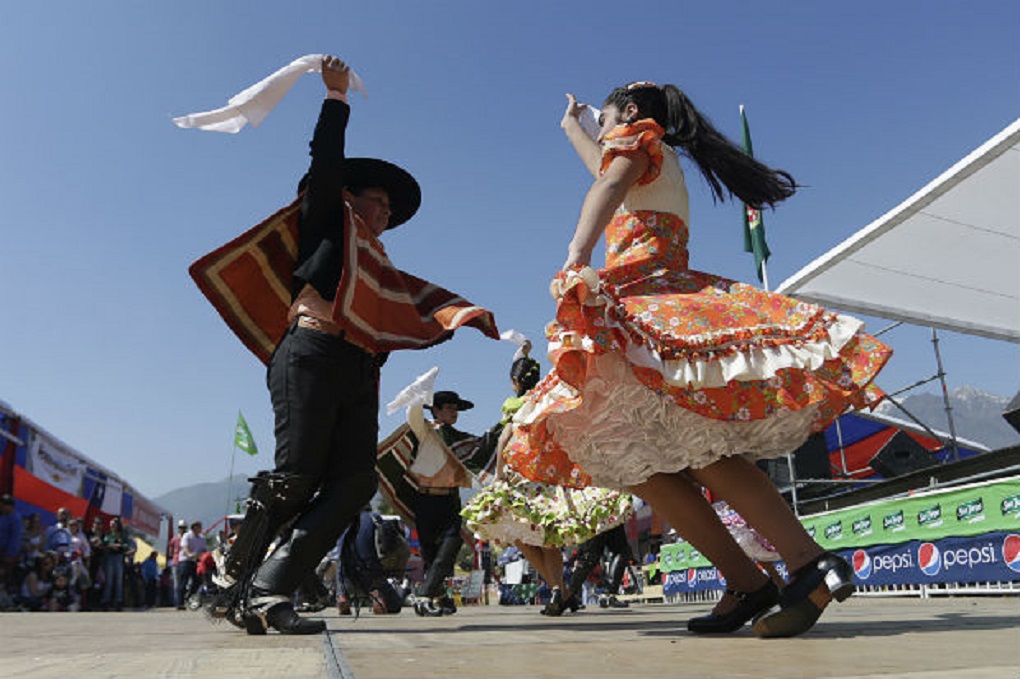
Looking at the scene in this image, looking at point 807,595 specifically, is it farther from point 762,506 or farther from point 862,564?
point 862,564

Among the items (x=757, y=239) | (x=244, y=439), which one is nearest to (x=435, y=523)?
(x=757, y=239)

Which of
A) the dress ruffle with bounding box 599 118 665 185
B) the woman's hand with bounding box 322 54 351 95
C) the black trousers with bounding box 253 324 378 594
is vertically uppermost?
the woman's hand with bounding box 322 54 351 95

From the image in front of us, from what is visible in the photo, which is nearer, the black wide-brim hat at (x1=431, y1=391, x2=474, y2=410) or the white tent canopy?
the black wide-brim hat at (x1=431, y1=391, x2=474, y2=410)

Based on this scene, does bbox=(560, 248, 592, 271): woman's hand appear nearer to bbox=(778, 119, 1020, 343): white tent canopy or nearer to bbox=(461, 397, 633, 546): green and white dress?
bbox=(461, 397, 633, 546): green and white dress

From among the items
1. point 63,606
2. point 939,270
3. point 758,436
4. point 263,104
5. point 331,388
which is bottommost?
point 63,606

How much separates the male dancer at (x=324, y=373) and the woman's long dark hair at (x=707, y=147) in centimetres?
103

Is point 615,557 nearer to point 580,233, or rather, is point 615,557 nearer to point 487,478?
point 487,478

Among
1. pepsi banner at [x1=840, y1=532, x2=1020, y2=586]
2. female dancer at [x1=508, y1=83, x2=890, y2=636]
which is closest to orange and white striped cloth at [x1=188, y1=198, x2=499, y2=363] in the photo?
female dancer at [x1=508, y1=83, x2=890, y2=636]

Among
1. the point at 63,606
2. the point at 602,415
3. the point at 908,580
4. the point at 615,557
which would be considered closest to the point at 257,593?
the point at 602,415

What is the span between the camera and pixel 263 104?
117 inches

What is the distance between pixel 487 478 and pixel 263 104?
353 centimetres

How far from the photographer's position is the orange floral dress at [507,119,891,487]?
2.19m

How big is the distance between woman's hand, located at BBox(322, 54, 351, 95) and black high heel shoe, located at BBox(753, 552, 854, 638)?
240cm

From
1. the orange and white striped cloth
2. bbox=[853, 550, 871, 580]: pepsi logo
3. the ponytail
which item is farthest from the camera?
bbox=[853, 550, 871, 580]: pepsi logo
